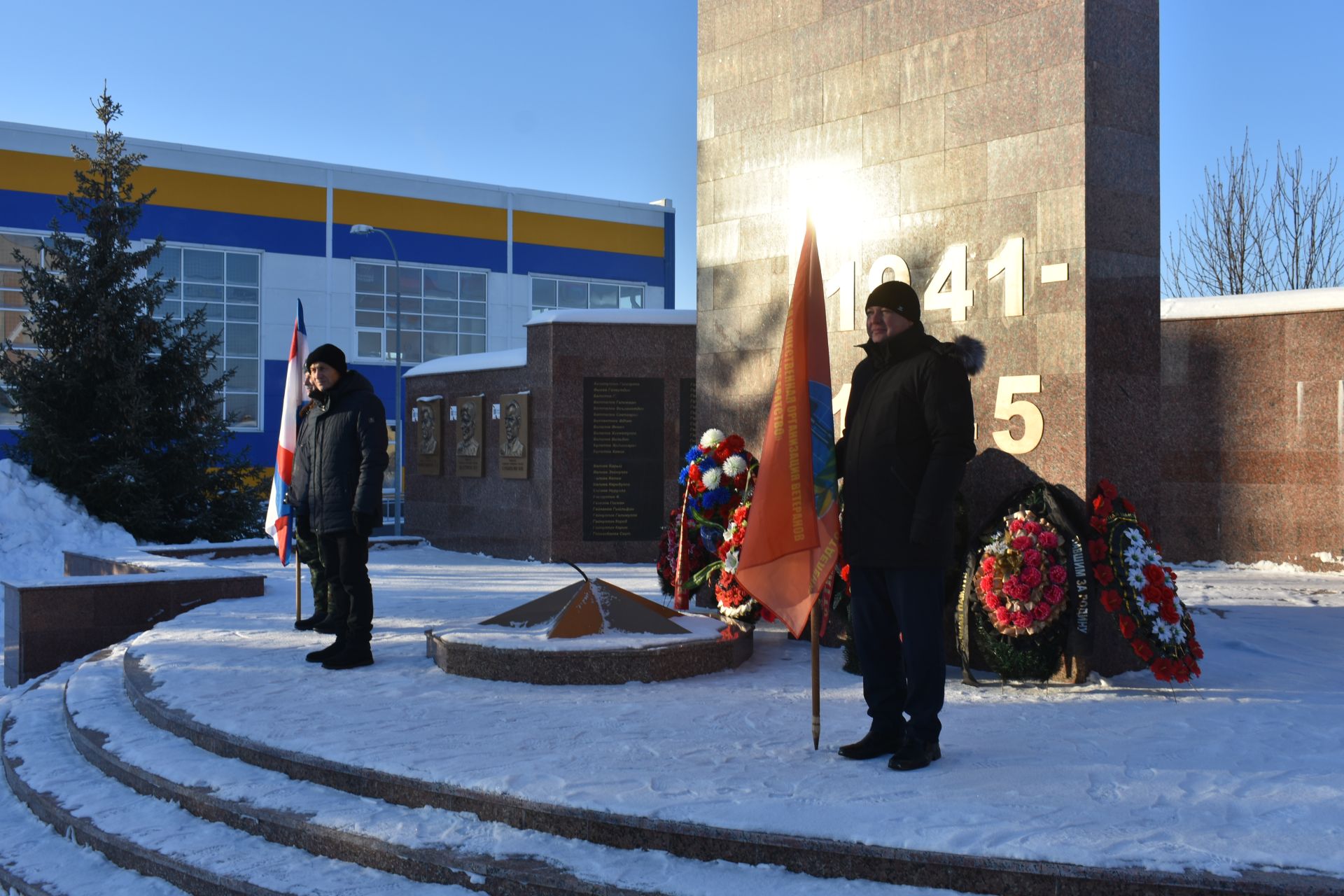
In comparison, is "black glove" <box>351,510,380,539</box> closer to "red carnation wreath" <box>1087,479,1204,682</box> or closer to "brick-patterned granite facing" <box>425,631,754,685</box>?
"brick-patterned granite facing" <box>425,631,754,685</box>

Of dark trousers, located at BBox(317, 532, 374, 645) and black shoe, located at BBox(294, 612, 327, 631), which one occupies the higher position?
dark trousers, located at BBox(317, 532, 374, 645)

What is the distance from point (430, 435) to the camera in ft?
57.2

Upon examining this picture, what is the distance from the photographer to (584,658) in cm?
607

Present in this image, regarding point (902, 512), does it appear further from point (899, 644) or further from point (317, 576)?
point (317, 576)

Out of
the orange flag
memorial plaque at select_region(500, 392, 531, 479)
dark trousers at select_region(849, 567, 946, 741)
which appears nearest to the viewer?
dark trousers at select_region(849, 567, 946, 741)

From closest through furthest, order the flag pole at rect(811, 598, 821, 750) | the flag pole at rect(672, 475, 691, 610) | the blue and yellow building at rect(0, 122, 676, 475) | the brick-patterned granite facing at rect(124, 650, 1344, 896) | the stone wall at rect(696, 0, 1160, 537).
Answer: the brick-patterned granite facing at rect(124, 650, 1344, 896) < the flag pole at rect(811, 598, 821, 750) < the stone wall at rect(696, 0, 1160, 537) < the flag pole at rect(672, 475, 691, 610) < the blue and yellow building at rect(0, 122, 676, 475)

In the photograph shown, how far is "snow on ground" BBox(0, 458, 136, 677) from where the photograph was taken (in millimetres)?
14523

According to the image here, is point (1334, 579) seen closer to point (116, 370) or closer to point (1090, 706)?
point (1090, 706)

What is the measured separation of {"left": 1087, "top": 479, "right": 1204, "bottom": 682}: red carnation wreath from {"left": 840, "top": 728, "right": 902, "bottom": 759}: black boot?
6.42 feet

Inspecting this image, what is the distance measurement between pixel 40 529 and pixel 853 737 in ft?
46.2

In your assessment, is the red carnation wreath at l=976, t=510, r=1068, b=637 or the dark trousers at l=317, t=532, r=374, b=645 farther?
the dark trousers at l=317, t=532, r=374, b=645

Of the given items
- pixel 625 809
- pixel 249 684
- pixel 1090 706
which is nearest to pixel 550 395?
pixel 249 684

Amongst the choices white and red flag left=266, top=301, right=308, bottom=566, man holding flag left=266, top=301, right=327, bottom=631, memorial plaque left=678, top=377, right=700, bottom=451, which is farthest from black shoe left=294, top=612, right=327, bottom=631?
memorial plaque left=678, top=377, right=700, bottom=451

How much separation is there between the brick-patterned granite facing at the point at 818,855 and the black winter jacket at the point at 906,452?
1.25 m
